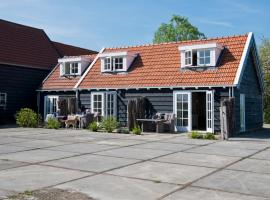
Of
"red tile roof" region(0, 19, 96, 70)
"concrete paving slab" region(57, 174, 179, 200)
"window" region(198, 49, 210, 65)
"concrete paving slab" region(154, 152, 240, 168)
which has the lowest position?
"concrete paving slab" region(57, 174, 179, 200)

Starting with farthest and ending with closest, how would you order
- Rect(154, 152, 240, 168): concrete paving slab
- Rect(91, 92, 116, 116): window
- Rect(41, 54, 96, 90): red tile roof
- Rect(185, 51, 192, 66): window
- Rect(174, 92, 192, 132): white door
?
Rect(41, 54, 96, 90): red tile roof < Rect(91, 92, 116, 116): window < Rect(185, 51, 192, 66): window < Rect(174, 92, 192, 132): white door < Rect(154, 152, 240, 168): concrete paving slab

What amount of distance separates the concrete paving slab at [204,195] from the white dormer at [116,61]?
53.4 feet

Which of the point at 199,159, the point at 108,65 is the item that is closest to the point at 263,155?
the point at 199,159

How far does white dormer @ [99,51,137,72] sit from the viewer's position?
22750 mm

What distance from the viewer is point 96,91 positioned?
2288 centimetres

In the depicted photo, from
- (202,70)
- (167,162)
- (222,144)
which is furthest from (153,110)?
(167,162)

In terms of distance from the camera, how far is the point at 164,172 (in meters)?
8.62

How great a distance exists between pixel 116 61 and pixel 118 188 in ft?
55.3

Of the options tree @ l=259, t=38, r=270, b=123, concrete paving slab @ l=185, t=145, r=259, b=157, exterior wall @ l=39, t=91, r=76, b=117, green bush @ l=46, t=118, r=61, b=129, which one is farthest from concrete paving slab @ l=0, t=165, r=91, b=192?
tree @ l=259, t=38, r=270, b=123

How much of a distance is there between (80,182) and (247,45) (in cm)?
1474

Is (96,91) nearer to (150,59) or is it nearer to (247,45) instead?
(150,59)

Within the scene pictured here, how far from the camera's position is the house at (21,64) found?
25703 mm

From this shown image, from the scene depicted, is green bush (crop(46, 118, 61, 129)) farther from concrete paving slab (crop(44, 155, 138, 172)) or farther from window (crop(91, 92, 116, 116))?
concrete paving slab (crop(44, 155, 138, 172))

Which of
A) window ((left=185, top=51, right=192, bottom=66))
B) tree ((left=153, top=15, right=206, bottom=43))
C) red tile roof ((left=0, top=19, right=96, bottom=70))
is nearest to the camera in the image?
window ((left=185, top=51, right=192, bottom=66))
